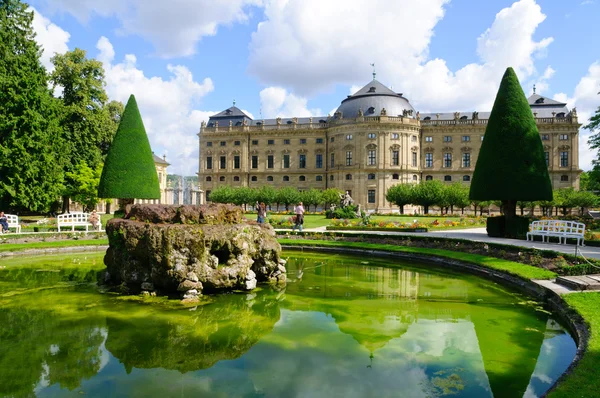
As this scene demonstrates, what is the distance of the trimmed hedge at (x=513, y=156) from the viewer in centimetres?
1705

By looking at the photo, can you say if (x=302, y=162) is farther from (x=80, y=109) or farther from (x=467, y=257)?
(x=467, y=257)

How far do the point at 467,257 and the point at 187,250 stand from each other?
888 cm

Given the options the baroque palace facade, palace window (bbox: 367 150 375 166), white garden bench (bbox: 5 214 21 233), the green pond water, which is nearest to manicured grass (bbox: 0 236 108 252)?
white garden bench (bbox: 5 214 21 233)

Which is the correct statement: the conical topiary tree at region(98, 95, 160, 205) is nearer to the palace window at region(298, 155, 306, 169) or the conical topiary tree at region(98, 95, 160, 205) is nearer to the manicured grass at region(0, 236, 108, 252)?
the manicured grass at region(0, 236, 108, 252)

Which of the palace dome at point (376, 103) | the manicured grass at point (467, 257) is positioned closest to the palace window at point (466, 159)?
the palace dome at point (376, 103)

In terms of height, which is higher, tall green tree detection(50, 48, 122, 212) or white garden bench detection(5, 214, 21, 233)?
tall green tree detection(50, 48, 122, 212)

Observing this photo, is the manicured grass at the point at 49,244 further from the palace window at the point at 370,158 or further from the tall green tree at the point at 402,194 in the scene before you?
the palace window at the point at 370,158

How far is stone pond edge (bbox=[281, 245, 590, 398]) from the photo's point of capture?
553cm

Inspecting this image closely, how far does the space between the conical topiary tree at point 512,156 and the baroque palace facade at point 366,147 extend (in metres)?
30.6

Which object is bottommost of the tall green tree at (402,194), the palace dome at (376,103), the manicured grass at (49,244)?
the manicured grass at (49,244)

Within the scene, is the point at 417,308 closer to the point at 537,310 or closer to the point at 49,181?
the point at 537,310

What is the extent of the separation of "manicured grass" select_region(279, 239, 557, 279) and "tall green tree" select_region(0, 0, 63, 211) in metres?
17.6

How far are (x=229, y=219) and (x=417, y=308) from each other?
491 cm

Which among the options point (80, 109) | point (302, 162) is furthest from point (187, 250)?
point (302, 162)
